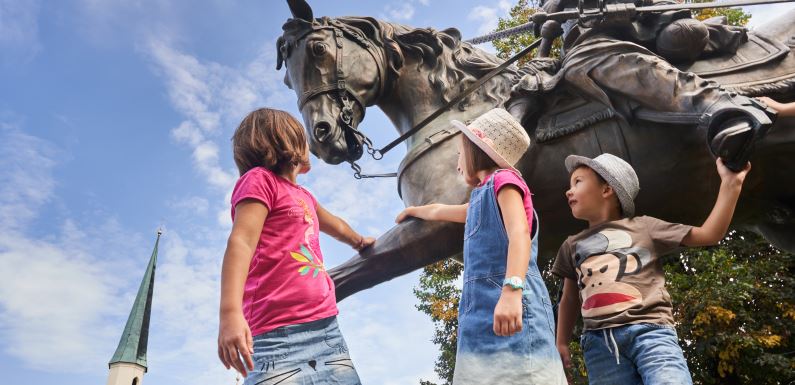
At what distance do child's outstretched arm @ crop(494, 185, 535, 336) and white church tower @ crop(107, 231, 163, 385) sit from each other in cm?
3447

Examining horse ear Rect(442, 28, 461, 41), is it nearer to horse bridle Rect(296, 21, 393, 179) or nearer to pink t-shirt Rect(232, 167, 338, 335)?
horse bridle Rect(296, 21, 393, 179)

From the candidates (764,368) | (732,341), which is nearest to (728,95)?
(732,341)

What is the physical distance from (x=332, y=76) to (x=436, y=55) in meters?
0.62

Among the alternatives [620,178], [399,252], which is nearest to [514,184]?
[620,178]

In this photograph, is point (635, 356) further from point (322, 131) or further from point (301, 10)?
point (301, 10)

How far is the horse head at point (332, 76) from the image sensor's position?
362 centimetres

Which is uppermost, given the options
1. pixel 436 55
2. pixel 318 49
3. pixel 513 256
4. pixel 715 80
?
pixel 318 49

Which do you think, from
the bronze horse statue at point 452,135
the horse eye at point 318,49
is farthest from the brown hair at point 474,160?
the horse eye at point 318,49

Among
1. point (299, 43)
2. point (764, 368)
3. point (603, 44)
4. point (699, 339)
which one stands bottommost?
point (764, 368)

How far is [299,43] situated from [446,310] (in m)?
7.94

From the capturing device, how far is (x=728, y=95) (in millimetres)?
2729

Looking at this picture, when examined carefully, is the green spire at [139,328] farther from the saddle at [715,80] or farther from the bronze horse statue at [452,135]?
the saddle at [715,80]

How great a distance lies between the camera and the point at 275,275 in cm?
193

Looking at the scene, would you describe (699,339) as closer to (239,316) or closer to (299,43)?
(299,43)
